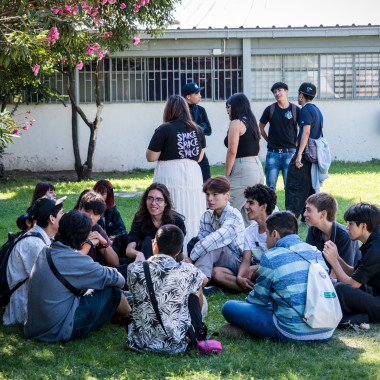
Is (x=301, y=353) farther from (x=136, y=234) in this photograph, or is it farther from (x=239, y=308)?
(x=136, y=234)

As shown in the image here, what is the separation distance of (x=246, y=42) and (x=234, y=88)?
145cm

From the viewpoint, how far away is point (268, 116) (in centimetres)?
1039

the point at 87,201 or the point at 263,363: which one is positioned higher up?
the point at 87,201

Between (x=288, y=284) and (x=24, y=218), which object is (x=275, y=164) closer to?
(x=24, y=218)

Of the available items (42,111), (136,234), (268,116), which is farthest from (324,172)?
(42,111)

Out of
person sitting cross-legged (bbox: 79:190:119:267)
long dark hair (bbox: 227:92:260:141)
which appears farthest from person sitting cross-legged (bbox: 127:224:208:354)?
long dark hair (bbox: 227:92:260:141)

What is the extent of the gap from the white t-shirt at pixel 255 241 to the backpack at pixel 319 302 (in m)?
1.87

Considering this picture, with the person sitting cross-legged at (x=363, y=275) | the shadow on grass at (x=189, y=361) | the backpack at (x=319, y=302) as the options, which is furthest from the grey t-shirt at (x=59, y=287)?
the person sitting cross-legged at (x=363, y=275)

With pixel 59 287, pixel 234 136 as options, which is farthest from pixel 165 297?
pixel 234 136

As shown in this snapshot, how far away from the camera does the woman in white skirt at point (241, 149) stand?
26.5 feet

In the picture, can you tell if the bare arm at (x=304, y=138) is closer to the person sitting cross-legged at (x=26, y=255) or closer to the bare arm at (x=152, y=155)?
the bare arm at (x=152, y=155)

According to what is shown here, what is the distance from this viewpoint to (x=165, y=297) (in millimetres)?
4672

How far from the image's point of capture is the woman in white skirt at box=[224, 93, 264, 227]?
8.09 m

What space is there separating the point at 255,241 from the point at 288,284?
1933mm
